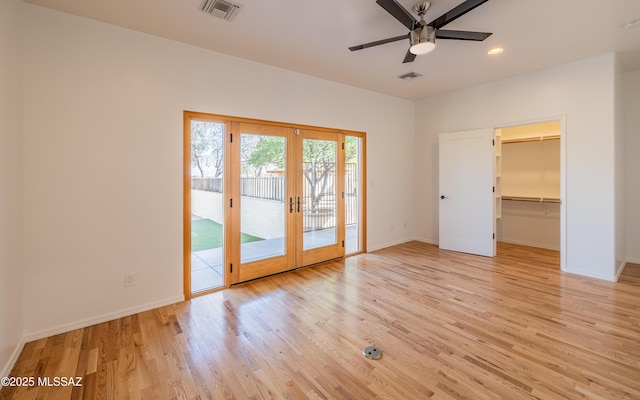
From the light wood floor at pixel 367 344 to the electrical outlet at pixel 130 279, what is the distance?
36 cm

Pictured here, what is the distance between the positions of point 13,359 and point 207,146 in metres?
2.52

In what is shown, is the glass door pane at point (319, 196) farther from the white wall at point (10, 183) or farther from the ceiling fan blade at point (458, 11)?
the white wall at point (10, 183)

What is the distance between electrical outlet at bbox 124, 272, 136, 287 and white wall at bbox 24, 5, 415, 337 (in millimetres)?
43

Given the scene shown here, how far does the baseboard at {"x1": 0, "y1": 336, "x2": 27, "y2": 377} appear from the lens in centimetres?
201

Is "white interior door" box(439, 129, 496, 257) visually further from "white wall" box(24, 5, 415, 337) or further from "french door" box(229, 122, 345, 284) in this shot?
"white wall" box(24, 5, 415, 337)

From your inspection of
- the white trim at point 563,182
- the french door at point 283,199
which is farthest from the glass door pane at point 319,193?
the white trim at point 563,182

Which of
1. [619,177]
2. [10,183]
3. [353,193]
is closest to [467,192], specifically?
[619,177]

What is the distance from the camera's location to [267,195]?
4035 millimetres

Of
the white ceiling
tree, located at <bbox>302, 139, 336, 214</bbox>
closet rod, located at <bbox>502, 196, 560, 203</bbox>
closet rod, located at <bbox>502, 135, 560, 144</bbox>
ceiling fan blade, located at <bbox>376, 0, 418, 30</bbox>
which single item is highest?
the white ceiling

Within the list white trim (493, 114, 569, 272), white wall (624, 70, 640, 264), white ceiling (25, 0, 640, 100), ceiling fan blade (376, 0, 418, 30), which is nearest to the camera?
ceiling fan blade (376, 0, 418, 30)

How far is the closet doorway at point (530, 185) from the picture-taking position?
17.4ft

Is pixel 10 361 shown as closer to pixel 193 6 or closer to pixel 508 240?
pixel 193 6

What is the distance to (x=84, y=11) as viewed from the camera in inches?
103

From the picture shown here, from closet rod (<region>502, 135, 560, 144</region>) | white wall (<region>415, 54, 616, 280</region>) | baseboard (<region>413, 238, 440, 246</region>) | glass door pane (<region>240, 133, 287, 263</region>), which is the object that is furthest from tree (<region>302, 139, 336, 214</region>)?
closet rod (<region>502, 135, 560, 144</region>)
